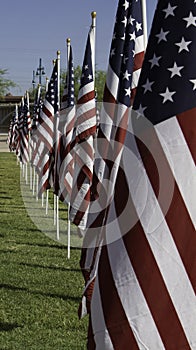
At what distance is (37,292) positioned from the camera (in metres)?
9.31

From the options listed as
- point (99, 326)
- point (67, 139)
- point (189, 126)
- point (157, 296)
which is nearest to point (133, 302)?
point (157, 296)

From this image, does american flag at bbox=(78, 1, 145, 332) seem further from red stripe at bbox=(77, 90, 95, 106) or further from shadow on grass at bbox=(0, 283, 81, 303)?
red stripe at bbox=(77, 90, 95, 106)

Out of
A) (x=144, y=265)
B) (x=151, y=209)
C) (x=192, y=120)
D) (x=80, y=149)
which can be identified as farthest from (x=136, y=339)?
(x=80, y=149)

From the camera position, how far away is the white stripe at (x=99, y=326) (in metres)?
3.61

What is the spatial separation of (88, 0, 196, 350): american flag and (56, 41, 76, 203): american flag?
7757 mm

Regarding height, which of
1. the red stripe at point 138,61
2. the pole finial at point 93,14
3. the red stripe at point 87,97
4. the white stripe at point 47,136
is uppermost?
the pole finial at point 93,14

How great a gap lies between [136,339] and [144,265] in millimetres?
385

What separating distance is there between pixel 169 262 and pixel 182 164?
514 mm

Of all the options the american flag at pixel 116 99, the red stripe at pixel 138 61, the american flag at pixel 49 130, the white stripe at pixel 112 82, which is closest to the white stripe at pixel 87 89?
the american flag at pixel 116 99

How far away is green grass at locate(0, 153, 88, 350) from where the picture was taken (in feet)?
24.3

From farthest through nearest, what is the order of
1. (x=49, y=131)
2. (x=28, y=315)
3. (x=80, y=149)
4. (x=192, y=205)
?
(x=49, y=131) < (x=80, y=149) < (x=28, y=315) < (x=192, y=205)

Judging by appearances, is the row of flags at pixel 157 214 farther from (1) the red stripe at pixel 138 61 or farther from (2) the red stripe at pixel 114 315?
(1) the red stripe at pixel 138 61

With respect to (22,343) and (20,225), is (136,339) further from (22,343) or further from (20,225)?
(20,225)

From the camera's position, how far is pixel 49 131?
15047mm
